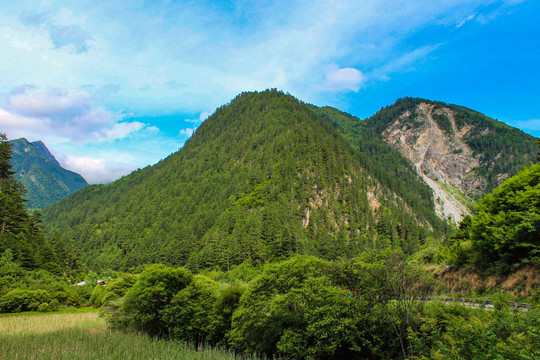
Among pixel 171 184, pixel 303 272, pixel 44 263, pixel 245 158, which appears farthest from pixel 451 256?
pixel 171 184

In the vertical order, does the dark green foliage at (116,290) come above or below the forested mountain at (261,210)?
below

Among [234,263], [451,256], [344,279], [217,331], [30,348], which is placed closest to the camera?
[30,348]

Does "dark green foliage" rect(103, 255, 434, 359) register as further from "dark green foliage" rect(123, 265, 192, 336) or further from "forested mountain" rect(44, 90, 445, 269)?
"forested mountain" rect(44, 90, 445, 269)

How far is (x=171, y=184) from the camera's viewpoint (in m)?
182

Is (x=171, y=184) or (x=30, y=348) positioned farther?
(x=171, y=184)

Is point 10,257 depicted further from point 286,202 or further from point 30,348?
point 286,202

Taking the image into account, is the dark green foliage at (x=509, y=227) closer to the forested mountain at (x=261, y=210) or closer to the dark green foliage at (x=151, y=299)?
the dark green foliage at (x=151, y=299)

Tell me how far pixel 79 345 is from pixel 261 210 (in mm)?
101339

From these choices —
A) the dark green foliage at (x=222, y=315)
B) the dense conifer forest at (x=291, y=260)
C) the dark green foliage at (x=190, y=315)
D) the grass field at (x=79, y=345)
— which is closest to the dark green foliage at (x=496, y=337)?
the dense conifer forest at (x=291, y=260)

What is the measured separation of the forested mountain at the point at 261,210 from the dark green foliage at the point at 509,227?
64.6 meters

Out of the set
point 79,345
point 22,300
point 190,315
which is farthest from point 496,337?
point 22,300

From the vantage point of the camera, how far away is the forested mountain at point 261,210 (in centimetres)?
10975

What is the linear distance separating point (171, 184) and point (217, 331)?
156m

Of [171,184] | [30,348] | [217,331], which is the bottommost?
[217,331]
